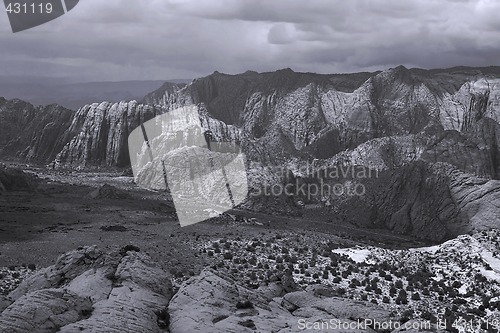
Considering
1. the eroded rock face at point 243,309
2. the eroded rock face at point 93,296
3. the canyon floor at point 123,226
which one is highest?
the eroded rock face at point 93,296

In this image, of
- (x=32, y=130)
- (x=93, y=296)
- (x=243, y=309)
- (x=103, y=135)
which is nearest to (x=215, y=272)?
(x=243, y=309)

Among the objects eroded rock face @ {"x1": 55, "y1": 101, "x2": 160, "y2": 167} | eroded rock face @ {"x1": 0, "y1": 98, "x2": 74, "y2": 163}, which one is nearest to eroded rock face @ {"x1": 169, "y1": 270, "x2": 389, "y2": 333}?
eroded rock face @ {"x1": 55, "y1": 101, "x2": 160, "y2": 167}

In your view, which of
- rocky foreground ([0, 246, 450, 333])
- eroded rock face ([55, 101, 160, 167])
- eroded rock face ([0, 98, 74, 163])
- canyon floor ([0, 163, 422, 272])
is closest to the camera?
A: rocky foreground ([0, 246, 450, 333])

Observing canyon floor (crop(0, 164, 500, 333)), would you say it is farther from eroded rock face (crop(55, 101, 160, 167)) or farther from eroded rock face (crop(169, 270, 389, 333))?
eroded rock face (crop(55, 101, 160, 167))

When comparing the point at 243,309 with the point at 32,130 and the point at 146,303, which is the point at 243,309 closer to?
the point at 146,303

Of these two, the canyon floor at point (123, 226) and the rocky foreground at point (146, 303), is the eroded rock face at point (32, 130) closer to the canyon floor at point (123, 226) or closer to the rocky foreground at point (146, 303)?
the canyon floor at point (123, 226)

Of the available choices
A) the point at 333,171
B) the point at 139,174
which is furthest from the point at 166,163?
the point at 333,171

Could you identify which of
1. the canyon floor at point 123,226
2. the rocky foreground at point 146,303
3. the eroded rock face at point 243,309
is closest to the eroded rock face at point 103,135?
the canyon floor at point 123,226
